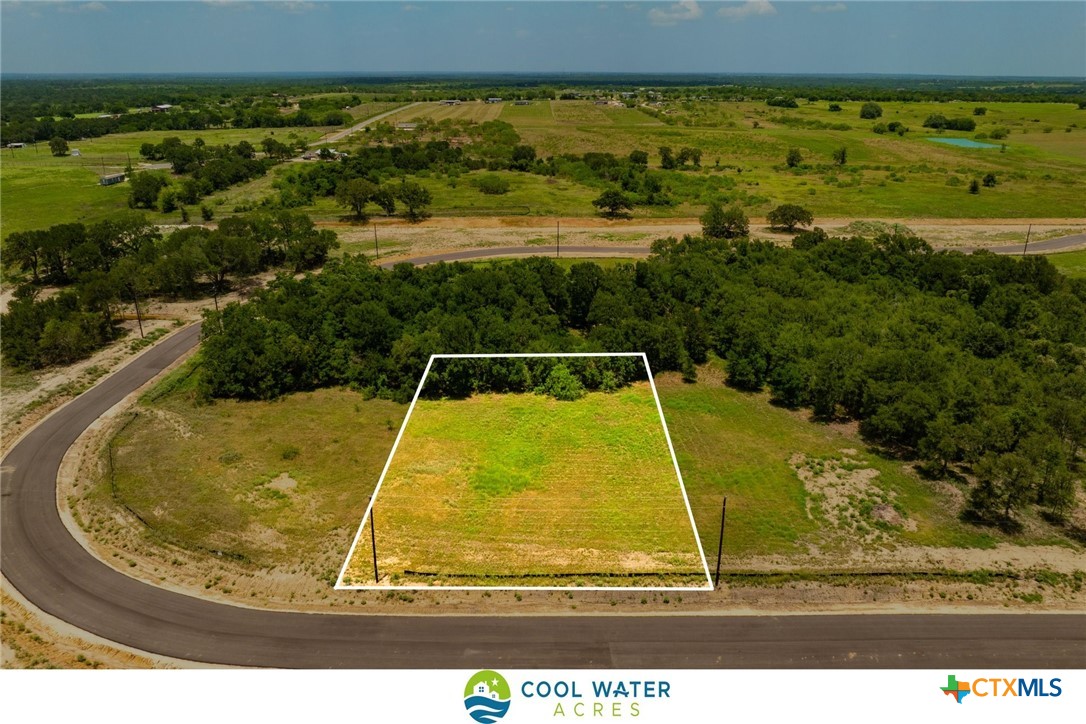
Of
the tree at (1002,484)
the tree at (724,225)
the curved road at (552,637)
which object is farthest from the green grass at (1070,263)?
the curved road at (552,637)

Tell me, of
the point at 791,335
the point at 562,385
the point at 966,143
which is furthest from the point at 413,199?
the point at 966,143

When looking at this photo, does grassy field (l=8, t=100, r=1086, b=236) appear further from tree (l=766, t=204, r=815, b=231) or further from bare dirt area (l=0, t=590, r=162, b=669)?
bare dirt area (l=0, t=590, r=162, b=669)

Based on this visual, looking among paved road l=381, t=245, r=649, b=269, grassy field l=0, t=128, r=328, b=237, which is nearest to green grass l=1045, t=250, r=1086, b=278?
paved road l=381, t=245, r=649, b=269

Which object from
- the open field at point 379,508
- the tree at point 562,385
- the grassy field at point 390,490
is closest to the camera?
the open field at point 379,508

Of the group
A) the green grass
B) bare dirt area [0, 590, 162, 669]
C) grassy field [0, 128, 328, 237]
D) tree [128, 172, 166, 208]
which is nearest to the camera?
bare dirt area [0, 590, 162, 669]

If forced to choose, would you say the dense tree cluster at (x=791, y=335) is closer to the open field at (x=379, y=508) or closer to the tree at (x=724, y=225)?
the open field at (x=379, y=508)

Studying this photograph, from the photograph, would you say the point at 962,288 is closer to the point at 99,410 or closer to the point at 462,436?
the point at 462,436

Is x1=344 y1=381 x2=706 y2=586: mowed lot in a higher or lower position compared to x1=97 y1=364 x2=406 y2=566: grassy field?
higher
